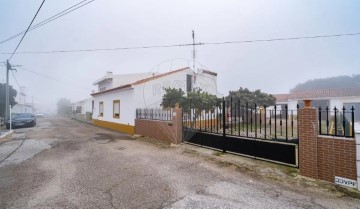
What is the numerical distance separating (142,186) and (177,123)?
475 cm

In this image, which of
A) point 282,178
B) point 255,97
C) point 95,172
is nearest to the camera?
point 282,178

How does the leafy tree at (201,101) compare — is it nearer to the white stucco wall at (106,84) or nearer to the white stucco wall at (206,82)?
→ the white stucco wall at (206,82)

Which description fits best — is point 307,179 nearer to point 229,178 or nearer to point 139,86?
point 229,178

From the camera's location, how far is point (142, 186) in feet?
15.5

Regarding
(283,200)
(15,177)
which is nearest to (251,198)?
(283,200)

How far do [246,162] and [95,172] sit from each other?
4650 mm

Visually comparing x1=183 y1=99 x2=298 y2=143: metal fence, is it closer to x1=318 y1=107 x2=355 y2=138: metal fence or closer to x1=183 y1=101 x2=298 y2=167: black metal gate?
x1=183 y1=101 x2=298 y2=167: black metal gate

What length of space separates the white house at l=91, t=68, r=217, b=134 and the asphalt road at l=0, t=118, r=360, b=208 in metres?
6.38

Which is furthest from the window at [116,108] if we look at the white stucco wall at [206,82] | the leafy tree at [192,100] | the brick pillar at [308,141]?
the brick pillar at [308,141]

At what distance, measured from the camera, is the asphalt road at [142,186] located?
3.93 m

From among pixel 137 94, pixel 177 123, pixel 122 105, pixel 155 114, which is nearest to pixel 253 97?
pixel 137 94

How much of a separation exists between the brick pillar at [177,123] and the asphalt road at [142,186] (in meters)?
1.90

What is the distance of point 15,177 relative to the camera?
5.36 meters

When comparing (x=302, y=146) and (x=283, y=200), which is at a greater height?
(x=302, y=146)
